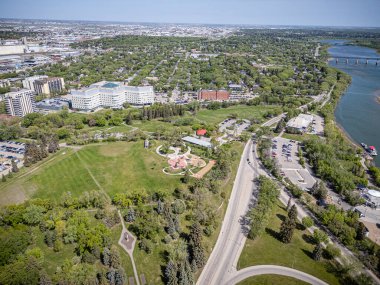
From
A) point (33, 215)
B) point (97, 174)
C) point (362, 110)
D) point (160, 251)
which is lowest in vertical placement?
point (160, 251)

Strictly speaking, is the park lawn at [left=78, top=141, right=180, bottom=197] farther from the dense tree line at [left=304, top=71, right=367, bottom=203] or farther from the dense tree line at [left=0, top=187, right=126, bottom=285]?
the dense tree line at [left=304, top=71, right=367, bottom=203]

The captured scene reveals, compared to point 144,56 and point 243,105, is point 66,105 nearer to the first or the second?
point 243,105

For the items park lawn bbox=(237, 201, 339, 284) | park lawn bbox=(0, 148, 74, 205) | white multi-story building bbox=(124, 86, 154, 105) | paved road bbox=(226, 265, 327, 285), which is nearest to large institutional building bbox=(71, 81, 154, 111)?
white multi-story building bbox=(124, 86, 154, 105)

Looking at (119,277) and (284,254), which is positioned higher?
(119,277)

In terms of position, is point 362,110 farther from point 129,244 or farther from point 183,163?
point 129,244

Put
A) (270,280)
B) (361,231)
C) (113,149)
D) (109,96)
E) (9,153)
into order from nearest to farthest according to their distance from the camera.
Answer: (270,280), (361,231), (9,153), (113,149), (109,96)

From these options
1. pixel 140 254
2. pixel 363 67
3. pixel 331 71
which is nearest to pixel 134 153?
pixel 140 254

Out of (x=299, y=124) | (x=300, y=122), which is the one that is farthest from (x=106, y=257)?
(x=300, y=122)
